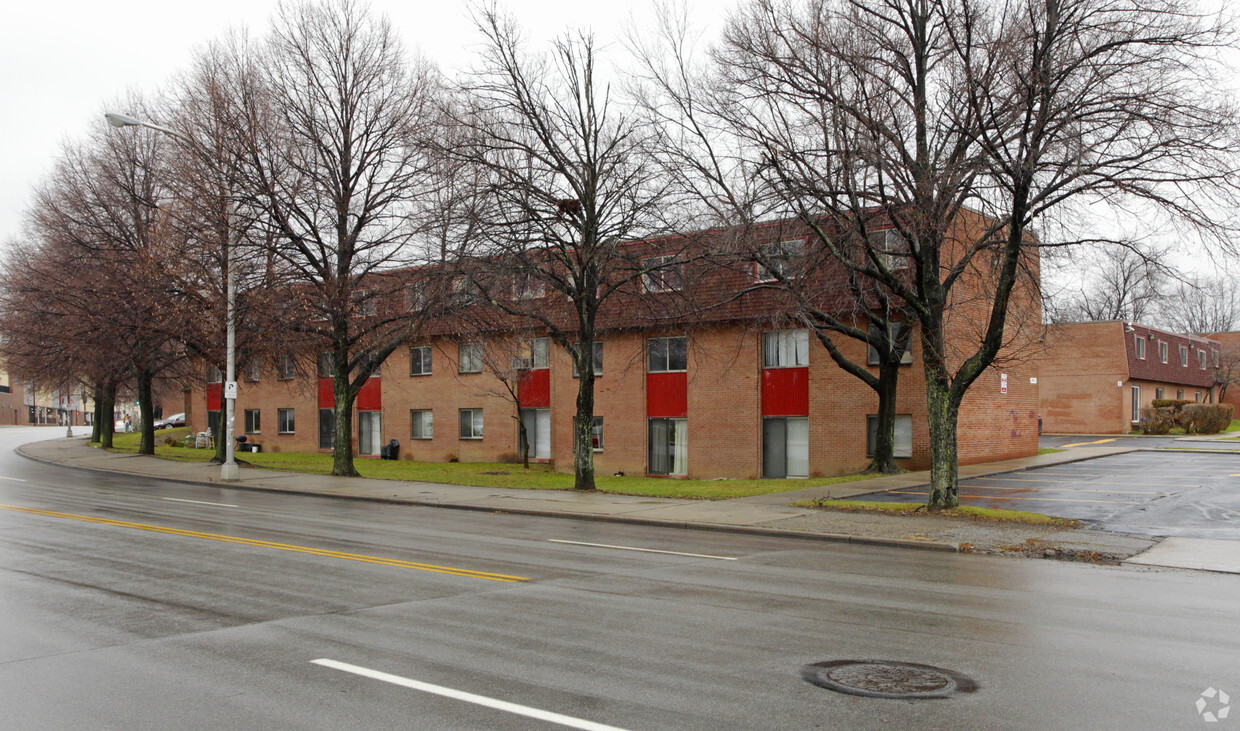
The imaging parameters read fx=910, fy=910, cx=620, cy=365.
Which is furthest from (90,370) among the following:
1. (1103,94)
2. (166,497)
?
(1103,94)

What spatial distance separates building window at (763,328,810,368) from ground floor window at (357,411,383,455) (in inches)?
840

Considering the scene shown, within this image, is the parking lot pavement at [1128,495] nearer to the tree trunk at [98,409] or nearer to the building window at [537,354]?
the building window at [537,354]

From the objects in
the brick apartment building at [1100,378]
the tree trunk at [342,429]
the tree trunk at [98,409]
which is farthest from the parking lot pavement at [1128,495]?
the tree trunk at [98,409]

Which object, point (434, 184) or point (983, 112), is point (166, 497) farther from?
point (983, 112)

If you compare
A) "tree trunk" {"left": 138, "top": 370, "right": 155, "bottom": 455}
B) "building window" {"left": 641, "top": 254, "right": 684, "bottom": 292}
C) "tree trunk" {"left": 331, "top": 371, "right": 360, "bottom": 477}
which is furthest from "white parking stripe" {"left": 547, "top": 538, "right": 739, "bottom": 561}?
"tree trunk" {"left": 138, "top": 370, "right": 155, "bottom": 455}

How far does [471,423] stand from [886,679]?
34.5 metres

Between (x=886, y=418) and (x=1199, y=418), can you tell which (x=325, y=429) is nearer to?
(x=886, y=418)

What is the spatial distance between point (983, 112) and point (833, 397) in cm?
1419

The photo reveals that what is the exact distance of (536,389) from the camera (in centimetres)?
3756

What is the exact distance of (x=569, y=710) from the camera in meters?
5.59

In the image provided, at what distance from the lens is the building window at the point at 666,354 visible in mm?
33000

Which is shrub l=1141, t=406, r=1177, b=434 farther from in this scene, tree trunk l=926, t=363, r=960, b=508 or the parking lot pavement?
tree trunk l=926, t=363, r=960, b=508

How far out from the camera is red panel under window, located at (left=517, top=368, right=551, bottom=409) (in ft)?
122

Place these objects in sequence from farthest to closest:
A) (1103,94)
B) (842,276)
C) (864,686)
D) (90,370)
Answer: (90,370)
(842,276)
(1103,94)
(864,686)
